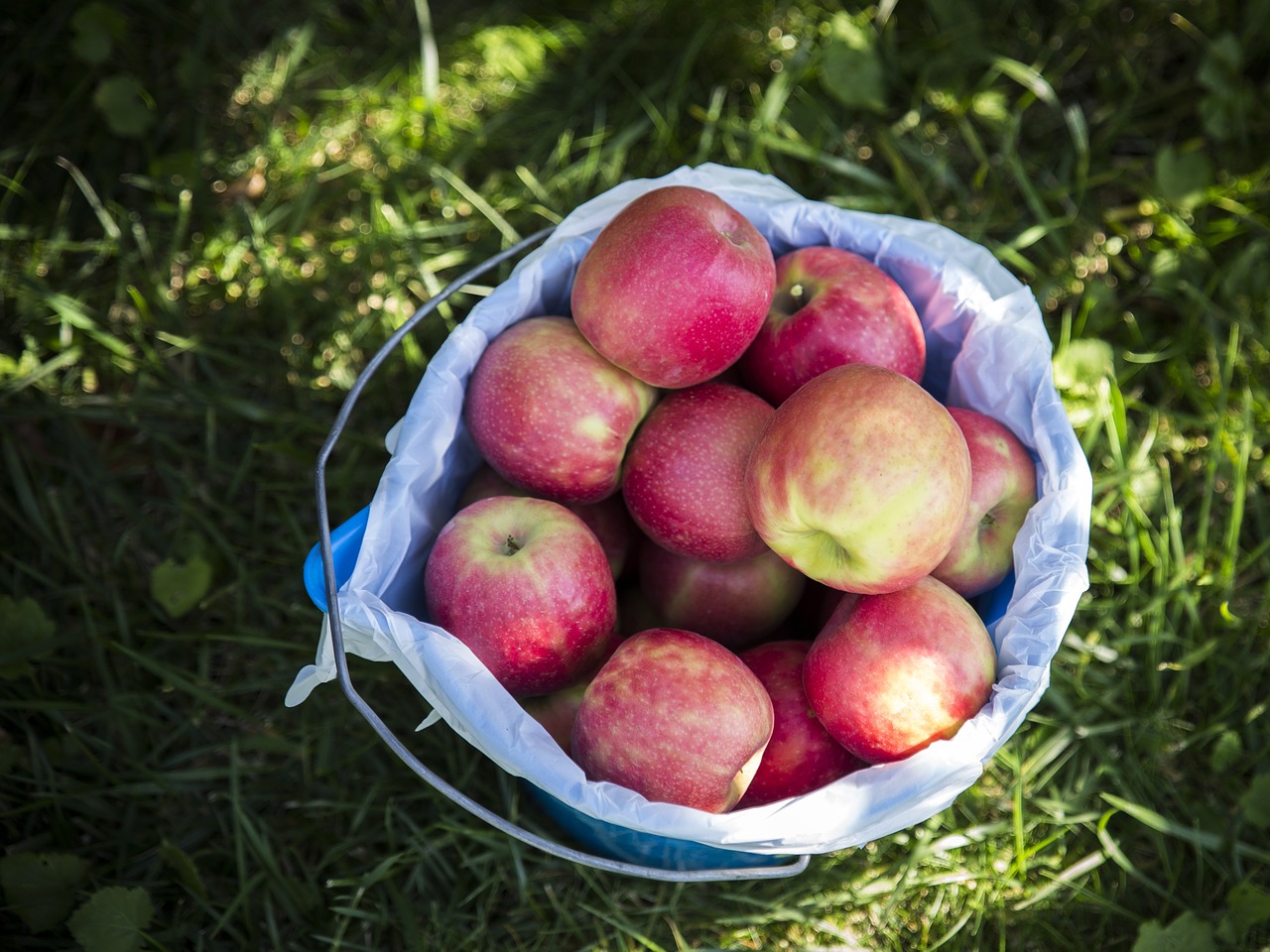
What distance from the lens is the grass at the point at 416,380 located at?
1.82m

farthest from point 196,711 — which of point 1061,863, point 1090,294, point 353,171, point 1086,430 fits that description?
point 1090,294

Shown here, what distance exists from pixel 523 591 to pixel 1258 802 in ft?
4.84

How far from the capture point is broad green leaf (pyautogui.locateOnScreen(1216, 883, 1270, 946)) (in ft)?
5.63

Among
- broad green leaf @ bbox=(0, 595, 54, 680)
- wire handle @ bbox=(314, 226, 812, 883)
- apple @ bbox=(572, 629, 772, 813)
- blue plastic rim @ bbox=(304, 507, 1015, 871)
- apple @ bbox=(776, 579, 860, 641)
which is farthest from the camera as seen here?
broad green leaf @ bbox=(0, 595, 54, 680)

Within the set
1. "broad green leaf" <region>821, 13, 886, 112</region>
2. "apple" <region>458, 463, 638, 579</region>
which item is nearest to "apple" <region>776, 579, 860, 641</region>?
"apple" <region>458, 463, 638, 579</region>

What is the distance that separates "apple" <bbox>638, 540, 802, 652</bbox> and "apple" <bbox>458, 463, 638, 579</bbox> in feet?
0.24

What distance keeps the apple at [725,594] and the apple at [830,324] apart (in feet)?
1.01

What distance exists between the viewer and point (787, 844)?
1.29 meters

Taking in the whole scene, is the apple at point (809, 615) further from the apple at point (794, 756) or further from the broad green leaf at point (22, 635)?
the broad green leaf at point (22, 635)

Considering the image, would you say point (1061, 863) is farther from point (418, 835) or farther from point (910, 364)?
point (418, 835)

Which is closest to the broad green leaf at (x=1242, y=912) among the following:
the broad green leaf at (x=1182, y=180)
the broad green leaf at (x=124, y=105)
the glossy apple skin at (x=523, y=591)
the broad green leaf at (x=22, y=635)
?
the glossy apple skin at (x=523, y=591)

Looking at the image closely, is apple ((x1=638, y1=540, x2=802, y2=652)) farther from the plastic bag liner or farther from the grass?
the grass

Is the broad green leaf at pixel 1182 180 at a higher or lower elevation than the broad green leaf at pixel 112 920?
higher

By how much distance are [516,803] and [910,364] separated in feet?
3.58
